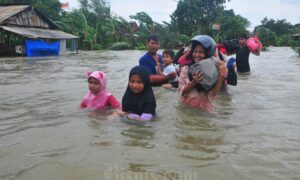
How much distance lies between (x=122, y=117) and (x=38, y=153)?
5.08 feet

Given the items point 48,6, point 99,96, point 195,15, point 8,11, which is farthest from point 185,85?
point 195,15

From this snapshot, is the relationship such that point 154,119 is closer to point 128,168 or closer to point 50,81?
point 128,168

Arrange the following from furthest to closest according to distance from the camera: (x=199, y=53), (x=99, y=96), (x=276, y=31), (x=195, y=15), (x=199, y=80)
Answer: (x=276, y=31) < (x=195, y=15) < (x=99, y=96) < (x=199, y=53) < (x=199, y=80)

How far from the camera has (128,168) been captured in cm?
285

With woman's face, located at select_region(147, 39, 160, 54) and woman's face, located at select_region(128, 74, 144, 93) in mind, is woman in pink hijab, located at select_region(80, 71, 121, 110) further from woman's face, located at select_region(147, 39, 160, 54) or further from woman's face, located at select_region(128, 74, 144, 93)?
woman's face, located at select_region(147, 39, 160, 54)

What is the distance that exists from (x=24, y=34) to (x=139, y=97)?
19157 millimetres

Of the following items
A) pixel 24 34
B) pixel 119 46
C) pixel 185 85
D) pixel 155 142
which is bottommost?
pixel 155 142

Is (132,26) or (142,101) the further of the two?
(132,26)

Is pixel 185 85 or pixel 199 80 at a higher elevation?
pixel 199 80

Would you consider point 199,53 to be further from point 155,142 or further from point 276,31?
point 276,31

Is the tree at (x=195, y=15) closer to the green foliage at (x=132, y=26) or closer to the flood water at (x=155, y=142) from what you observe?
the green foliage at (x=132, y=26)

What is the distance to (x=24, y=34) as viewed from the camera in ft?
72.2

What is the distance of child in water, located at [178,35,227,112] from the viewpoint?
14.6 ft

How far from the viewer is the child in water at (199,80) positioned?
4.45 m
